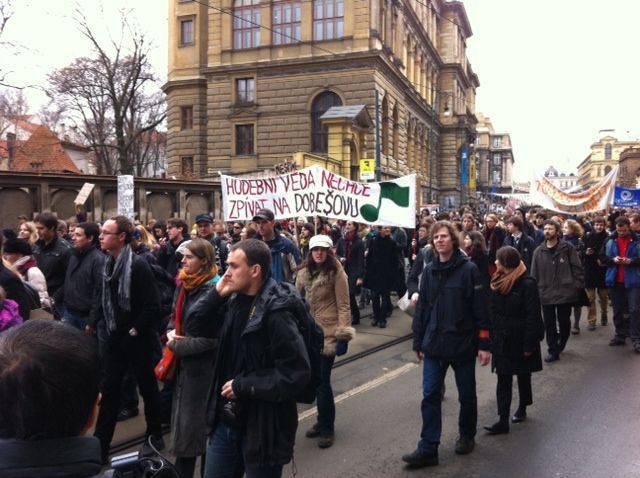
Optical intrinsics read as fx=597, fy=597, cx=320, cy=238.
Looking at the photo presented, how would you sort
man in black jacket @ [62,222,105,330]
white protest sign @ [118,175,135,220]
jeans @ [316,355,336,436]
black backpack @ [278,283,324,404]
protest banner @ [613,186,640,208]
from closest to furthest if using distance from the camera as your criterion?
1. black backpack @ [278,283,324,404]
2. jeans @ [316,355,336,436]
3. man in black jacket @ [62,222,105,330]
4. white protest sign @ [118,175,135,220]
5. protest banner @ [613,186,640,208]

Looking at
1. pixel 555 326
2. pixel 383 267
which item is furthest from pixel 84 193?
pixel 555 326

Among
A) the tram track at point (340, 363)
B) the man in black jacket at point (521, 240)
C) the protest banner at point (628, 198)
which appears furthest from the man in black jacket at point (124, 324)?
the protest banner at point (628, 198)

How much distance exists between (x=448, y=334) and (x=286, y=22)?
33.8m

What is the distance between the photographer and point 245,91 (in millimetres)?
36562

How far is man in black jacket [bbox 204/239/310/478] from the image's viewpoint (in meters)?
2.96

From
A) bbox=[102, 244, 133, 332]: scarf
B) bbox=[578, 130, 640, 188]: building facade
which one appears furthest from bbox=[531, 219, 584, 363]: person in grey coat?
bbox=[578, 130, 640, 188]: building facade

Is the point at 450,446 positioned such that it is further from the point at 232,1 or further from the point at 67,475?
the point at 232,1

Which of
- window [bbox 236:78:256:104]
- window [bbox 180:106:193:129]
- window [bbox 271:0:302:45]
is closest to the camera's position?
window [bbox 271:0:302:45]

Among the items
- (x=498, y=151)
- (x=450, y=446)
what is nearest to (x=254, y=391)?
(x=450, y=446)

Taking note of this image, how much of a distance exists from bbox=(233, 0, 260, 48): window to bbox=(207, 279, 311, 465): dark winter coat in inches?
1383

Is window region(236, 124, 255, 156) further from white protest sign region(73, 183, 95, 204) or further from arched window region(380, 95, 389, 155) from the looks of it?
white protest sign region(73, 183, 95, 204)

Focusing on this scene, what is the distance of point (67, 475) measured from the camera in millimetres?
1396

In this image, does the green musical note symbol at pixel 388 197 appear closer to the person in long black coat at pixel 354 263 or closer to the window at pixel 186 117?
the person in long black coat at pixel 354 263

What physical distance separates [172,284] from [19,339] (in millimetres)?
4139
